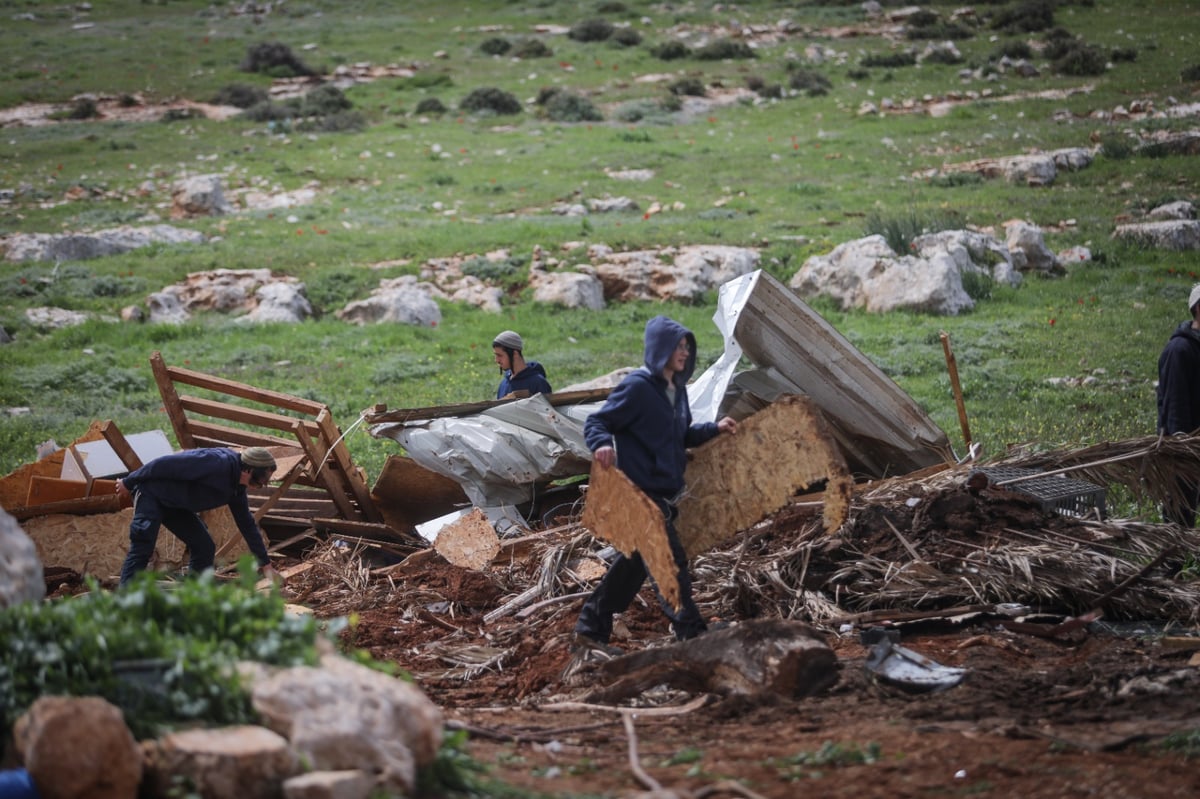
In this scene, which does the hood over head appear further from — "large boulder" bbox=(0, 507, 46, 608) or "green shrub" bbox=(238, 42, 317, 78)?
"green shrub" bbox=(238, 42, 317, 78)

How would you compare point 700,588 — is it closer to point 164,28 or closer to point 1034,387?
point 1034,387

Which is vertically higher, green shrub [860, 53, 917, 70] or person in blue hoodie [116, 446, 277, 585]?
green shrub [860, 53, 917, 70]

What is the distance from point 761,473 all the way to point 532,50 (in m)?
32.0

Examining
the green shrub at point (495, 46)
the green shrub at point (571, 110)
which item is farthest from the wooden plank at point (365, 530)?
the green shrub at point (495, 46)

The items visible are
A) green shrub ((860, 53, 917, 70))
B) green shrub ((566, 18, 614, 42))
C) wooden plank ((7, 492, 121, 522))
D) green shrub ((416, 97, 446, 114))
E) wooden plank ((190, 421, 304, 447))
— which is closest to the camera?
wooden plank ((7, 492, 121, 522))

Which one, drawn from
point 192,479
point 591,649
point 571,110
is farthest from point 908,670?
point 571,110

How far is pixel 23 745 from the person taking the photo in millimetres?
3559

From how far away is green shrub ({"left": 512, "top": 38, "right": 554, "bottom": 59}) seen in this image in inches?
1419

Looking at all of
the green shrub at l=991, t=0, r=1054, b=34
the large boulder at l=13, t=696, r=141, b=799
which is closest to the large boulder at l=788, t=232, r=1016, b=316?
the large boulder at l=13, t=696, r=141, b=799

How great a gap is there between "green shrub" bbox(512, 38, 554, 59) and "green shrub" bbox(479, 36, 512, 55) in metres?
0.35

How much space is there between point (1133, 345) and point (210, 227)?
15.3 m

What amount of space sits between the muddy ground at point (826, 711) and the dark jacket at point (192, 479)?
3.59ft

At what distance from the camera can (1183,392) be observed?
758cm

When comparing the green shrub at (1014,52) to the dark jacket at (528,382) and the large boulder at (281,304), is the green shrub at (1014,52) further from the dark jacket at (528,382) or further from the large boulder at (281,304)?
the dark jacket at (528,382)
